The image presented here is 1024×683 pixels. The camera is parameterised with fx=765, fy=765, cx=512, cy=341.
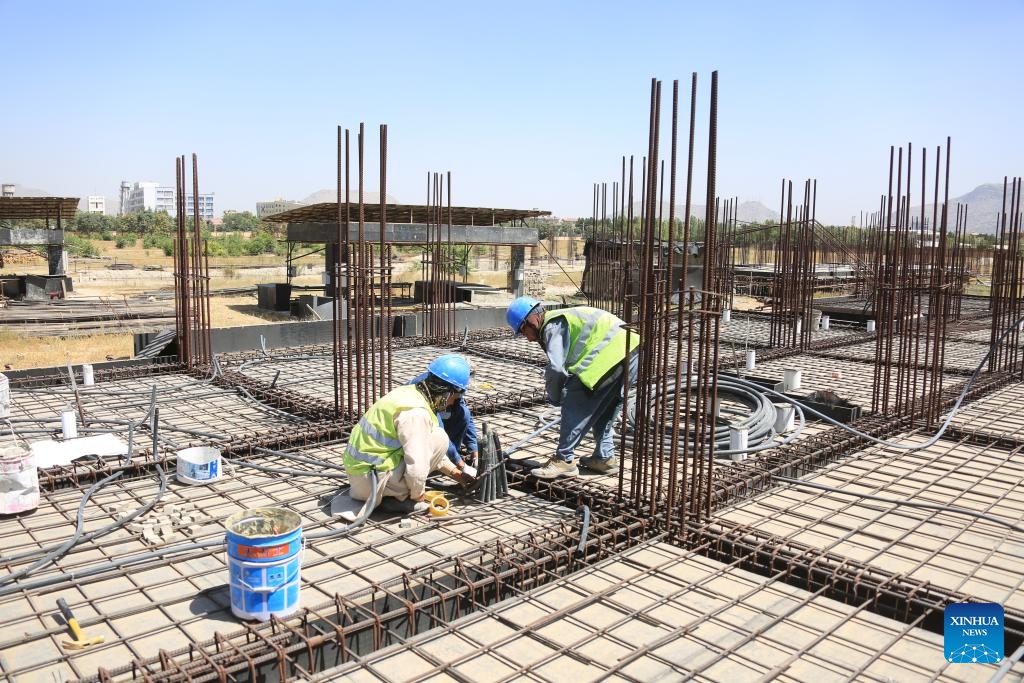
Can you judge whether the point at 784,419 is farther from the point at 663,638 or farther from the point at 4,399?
the point at 4,399

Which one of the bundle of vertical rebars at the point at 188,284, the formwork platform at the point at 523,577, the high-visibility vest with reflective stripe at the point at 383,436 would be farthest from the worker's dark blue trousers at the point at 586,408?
the bundle of vertical rebars at the point at 188,284

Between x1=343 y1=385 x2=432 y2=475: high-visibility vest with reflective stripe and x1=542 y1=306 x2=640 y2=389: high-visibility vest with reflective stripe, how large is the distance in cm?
117

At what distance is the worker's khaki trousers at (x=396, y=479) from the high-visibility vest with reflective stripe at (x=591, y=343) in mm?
1067

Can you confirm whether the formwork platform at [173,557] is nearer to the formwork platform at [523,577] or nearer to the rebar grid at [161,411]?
the formwork platform at [523,577]

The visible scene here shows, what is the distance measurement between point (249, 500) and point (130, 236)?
151ft

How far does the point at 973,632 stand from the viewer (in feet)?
10.6

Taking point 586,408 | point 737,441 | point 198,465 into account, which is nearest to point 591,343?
point 586,408

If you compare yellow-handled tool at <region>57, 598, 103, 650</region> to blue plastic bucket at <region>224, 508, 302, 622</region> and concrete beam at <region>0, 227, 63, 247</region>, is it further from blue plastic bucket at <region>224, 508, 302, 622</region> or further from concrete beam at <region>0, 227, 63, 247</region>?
concrete beam at <region>0, 227, 63, 247</region>

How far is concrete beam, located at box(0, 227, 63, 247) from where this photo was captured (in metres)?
17.1

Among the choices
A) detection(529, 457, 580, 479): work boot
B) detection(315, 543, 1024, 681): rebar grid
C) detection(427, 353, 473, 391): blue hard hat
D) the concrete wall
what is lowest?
detection(315, 543, 1024, 681): rebar grid

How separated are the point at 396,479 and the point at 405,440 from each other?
0.32m

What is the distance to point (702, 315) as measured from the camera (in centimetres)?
401

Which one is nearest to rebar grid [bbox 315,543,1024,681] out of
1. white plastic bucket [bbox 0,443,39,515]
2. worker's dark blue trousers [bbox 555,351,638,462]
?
worker's dark blue trousers [bbox 555,351,638,462]

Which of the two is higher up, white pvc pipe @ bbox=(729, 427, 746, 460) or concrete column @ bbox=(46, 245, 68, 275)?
concrete column @ bbox=(46, 245, 68, 275)
